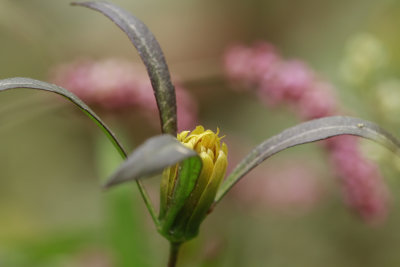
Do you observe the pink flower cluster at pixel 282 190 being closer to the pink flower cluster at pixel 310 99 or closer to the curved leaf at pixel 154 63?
the pink flower cluster at pixel 310 99

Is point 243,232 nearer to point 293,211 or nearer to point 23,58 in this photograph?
point 293,211

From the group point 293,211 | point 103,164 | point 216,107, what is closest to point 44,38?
point 103,164

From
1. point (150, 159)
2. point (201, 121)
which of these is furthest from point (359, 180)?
point (201, 121)

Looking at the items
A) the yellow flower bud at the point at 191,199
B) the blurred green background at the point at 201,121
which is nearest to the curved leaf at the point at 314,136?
the yellow flower bud at the point at 191,199

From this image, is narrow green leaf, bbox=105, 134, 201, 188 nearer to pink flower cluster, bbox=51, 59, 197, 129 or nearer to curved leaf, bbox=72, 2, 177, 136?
curved leaf, bbox=72, 2, 177, 136

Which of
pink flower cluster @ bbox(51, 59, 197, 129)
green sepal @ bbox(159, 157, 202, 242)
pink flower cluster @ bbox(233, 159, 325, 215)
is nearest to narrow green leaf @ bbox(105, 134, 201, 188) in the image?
green sepal @ bbox(159, 157, 202, 242)

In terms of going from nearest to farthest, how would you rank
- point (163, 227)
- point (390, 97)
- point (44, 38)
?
point (163, 227) → point (390, 97) → point (44, 38)

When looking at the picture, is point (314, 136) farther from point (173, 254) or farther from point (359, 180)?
point (359, 180)
